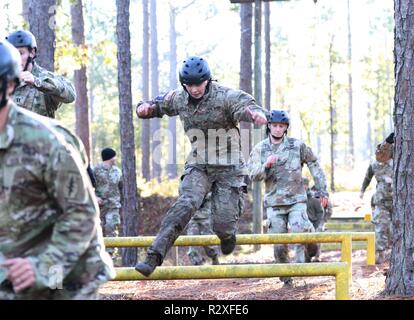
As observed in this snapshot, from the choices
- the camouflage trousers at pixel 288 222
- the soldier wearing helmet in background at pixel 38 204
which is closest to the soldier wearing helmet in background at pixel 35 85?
the soldier wearing helmet in background at pixel 38 204

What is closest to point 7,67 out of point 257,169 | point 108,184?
point 257,169

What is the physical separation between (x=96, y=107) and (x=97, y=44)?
2276 inches

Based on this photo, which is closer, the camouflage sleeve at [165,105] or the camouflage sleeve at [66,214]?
the camouflage sleeve at [66,214]

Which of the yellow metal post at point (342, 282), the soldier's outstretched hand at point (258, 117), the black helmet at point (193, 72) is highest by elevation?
the black helmet at point (193, 72)

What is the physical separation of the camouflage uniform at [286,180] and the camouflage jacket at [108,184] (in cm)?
578

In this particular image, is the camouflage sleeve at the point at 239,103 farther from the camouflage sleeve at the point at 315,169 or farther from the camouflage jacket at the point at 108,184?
the camouflage jacket at the point at 108,184

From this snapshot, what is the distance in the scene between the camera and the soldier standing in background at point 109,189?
1652cm

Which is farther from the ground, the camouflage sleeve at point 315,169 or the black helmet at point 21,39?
the black helmet at point 21,39

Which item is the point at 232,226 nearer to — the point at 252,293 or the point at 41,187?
the point at 252,293

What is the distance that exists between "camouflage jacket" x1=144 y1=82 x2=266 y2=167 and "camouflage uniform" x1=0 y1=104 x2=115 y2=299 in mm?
4212

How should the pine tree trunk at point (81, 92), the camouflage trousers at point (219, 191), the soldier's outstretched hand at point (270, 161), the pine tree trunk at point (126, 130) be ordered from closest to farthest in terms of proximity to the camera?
the camouflage trousers at point (219, 191)
the soldier's outstretched hand at point (270, 161)
the pine tree trunk at point (126, 130)
the pine tree trunk at point (81, 92)

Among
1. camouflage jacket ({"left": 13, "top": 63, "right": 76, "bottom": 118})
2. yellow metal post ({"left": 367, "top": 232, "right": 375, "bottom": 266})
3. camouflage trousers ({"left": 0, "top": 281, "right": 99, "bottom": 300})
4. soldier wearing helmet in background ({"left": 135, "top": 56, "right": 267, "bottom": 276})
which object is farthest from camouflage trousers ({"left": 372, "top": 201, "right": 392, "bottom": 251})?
camouflage trousers ({"left": 0, "top": 281, "right": 99, "bottom": 300})

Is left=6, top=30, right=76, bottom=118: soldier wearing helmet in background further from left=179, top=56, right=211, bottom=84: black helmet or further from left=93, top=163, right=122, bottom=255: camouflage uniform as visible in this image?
left=93, top=163, right=122, bottom=255: camouflage uniform
